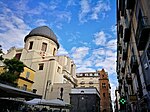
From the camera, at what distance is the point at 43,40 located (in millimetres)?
39500

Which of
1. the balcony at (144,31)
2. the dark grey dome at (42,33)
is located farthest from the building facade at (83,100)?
the balcony at (144,31)

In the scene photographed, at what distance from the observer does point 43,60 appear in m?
35.3

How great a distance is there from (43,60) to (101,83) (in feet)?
73.3

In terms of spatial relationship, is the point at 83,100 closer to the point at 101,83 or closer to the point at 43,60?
the point at 43,60

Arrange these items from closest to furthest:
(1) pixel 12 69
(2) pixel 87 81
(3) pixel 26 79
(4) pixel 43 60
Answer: (1) pixel 12 69, (3) pixel 26 79, (4) pixel 43 60, (2) pixel 87 81

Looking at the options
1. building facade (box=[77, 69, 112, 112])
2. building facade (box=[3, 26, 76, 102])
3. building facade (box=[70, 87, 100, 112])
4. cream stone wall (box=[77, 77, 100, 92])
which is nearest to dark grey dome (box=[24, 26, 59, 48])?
building facade (box=[3, 26, 76, 102])

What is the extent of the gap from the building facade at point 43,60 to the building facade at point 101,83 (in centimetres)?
958

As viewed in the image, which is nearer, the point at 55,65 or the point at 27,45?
the point at 55,65

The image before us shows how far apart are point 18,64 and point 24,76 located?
182 inches

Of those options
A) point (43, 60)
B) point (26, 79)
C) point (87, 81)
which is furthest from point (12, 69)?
point (87, 81)

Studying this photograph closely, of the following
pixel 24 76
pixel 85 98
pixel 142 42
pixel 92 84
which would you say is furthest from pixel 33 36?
pixel 142 42

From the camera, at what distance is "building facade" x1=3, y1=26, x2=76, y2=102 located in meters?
31.9

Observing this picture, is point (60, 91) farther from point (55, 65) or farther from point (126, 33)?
point (126, 33)

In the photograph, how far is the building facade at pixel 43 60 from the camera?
105 feet
